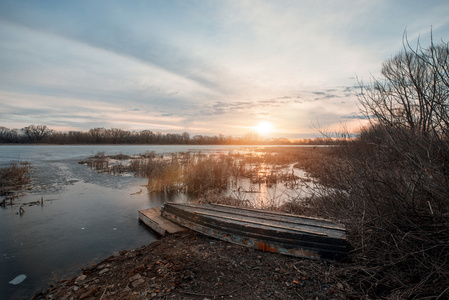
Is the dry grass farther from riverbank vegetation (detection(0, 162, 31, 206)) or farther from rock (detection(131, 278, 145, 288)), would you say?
riverbank vegetation (detection(0, 162, 31, 206))

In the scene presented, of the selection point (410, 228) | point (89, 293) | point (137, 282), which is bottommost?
point (89, 293)

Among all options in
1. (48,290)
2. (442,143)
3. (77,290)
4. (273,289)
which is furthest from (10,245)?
(442,143)

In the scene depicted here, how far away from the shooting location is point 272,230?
3.65m

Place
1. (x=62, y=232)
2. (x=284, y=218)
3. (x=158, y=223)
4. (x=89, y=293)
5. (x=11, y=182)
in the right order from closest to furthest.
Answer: (x=89, y=293), (x=284, y=218), (x=158, y=223), (x=62, y=232), (x=11, y=182)

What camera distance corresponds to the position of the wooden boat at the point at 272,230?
3359mm

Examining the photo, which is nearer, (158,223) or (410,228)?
(410,228)

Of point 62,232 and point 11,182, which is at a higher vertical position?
point 11,182

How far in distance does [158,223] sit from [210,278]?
2743 mm

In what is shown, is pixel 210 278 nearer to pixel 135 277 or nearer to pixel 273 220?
pixel 135 277

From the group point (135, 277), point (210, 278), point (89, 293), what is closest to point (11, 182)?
point (89, 293)

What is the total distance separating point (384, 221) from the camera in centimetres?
265

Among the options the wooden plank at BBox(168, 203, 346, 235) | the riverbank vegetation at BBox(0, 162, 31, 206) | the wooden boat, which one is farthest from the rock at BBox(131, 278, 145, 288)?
the riverbank vegetation at BBox(0, 162, 31, 206)

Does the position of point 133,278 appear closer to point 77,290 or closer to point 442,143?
point 77,290

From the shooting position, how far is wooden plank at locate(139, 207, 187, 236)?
16.6 ft
